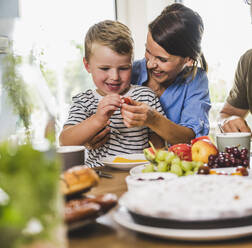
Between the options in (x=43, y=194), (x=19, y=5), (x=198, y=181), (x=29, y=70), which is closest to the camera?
(x=43, y=194)

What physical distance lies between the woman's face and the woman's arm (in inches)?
11.3

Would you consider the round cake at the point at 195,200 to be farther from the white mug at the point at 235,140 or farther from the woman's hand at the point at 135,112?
the woman's hand at the point at 135,112

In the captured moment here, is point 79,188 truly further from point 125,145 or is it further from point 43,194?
point 125,145

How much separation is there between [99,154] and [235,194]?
4.31 ft

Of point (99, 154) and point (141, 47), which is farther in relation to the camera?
point (141, 47)

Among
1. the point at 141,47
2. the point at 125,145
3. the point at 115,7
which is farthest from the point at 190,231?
the point at 115,7

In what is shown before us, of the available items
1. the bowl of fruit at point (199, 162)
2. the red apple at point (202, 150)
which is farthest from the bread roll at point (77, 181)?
the red apple at point (202, 150)

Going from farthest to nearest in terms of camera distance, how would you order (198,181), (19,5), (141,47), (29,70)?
(141,47) → (19,5) → (198,181) → (29,70)

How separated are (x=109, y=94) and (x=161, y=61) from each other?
309mm

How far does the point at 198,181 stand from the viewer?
671mm

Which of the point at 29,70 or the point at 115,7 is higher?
the point at 115,7

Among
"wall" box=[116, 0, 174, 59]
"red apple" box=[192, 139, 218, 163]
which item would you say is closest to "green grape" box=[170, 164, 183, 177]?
"red apple" box=[192, 139, 218, 163]

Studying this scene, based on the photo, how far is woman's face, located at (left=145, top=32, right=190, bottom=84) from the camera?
5.80 feet

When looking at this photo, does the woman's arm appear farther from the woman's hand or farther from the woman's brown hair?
the woman's brown hair
